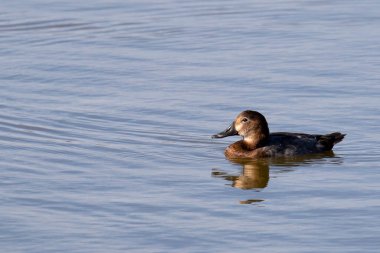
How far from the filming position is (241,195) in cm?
1238

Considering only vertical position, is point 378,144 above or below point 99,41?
below

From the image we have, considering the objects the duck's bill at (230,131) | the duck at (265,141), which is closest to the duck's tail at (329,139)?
the duck at (265,141)

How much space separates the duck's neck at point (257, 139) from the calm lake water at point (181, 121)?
1.26ft

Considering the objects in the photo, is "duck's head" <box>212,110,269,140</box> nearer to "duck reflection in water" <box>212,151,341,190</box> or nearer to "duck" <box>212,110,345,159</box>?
"duck" <box>212,110,345,159</box>

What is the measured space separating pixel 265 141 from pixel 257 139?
14 cm

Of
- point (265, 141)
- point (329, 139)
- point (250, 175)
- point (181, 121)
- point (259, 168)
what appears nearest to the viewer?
point (250, 175)

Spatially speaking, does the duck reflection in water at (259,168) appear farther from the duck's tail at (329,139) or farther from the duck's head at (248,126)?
the duck's head at (248,126)

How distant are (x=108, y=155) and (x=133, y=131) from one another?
4.40 feet

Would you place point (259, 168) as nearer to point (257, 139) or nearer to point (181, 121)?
point (257, 139)

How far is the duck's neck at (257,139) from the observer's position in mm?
15016

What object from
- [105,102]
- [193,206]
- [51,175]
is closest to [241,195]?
[193,206]

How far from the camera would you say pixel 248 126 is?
15055 mm

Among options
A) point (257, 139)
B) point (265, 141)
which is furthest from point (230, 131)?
point (265, 141)

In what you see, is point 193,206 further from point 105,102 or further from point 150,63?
point 150,63
